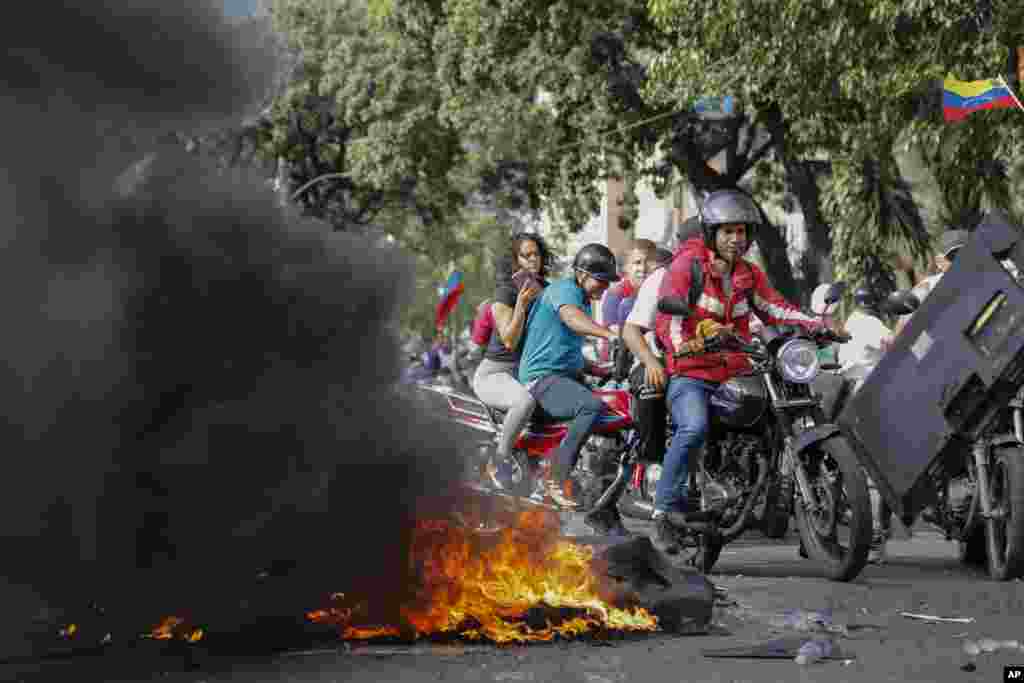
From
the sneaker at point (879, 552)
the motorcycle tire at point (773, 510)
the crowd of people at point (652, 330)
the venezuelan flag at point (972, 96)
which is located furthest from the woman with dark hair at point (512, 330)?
the venezuelan flag at point (972, 96)

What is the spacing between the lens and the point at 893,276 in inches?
843

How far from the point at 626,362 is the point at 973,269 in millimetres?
3086

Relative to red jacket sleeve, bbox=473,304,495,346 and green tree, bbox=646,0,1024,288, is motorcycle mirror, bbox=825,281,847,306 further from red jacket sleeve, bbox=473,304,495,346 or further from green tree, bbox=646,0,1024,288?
green tree, bbox=646,0,1024,288

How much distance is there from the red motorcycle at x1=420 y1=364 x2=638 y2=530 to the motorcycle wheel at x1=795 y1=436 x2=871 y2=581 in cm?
117

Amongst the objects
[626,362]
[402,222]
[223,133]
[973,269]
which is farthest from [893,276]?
[402,222]

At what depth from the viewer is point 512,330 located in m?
10.4

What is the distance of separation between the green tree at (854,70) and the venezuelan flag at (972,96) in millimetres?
534

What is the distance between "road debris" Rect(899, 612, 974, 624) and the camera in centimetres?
710

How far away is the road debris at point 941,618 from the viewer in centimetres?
710

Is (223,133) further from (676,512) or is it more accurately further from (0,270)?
(676,512)

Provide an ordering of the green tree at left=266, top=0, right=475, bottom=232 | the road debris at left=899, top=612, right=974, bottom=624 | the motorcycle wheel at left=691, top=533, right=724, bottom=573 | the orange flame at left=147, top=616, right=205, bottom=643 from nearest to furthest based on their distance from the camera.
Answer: the orange flame at left=147, top=616, right=205, bottom=643 → the road debris at left=899, top=612, right=974, bottom=624 → the motorcycle wheel at left=691, top=533, right=724, bottom=573 → the green tree at left=266, top=0, right=475, bottom=232

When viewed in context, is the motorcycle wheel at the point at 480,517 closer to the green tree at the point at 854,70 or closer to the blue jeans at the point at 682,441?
the blue jeans at the point at 682,441

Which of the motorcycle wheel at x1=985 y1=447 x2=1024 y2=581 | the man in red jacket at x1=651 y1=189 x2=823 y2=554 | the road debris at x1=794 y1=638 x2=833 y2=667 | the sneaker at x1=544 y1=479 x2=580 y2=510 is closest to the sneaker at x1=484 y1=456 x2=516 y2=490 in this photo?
the sneaker at x1=544 y1=479 x2=580 y2=510

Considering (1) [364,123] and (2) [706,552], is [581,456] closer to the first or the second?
(2) [706,552]
